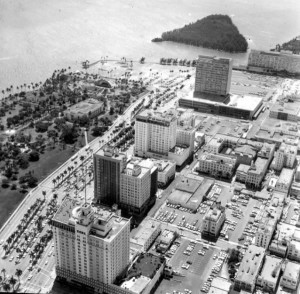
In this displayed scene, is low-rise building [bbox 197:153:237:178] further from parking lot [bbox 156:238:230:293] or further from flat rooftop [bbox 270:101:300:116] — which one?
flat rooftop [bbox 270:101:300:116]

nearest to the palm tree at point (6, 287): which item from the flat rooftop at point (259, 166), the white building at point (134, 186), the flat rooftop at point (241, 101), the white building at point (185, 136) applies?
the white building at point (134, 186)

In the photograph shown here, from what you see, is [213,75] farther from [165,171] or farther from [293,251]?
[293,251]

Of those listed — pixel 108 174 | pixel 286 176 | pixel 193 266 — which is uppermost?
pixel 108 174

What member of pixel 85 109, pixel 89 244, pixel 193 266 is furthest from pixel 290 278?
pixel 85 109

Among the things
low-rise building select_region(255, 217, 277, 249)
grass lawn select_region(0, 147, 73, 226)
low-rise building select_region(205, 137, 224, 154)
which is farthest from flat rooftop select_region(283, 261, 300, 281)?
grass lawn select_region(0, 147, 73, 226)

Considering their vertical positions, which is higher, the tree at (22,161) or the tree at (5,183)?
the tree at (22,161)

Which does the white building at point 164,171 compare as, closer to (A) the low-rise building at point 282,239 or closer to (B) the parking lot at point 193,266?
(B) the parking lot at point 193,266
